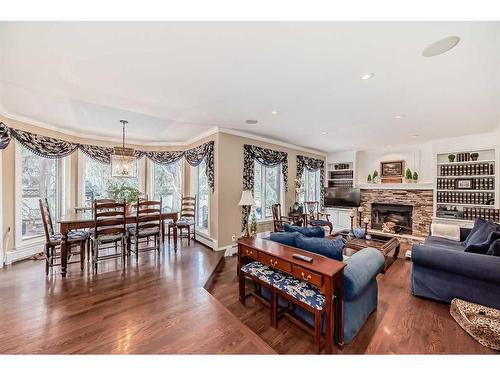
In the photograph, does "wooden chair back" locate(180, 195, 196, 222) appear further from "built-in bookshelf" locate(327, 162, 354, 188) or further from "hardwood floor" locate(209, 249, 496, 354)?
"built-in bookshelf" locate(327, 162, 354, 188)

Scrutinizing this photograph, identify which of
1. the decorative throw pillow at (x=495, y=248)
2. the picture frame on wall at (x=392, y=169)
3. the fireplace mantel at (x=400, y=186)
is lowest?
the decorative throw pillow at (x=495, y=248)

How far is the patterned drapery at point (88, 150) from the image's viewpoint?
3.41 metres

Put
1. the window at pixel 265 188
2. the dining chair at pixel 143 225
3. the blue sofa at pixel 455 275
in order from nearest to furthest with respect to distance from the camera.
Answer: the blue sofa at pixel 455 275 < the dining chair at pixel 143 225 < the window at pixel 265 188

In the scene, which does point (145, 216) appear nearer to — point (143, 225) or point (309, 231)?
point (143, 225)

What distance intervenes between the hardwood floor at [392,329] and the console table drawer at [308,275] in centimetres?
61

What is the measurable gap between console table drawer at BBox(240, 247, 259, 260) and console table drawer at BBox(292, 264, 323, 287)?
1.72 ft

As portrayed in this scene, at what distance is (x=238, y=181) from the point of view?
14.4ft

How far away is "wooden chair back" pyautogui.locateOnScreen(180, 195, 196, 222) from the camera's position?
486cm

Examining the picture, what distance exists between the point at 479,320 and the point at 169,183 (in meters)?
5.93

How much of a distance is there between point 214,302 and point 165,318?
50 centimetres

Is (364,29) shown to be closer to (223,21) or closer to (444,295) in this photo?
(223,21)

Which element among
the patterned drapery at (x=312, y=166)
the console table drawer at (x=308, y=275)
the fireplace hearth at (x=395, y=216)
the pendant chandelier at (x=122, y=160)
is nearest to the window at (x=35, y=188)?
the pendant chandelier at (x=122, y=160)

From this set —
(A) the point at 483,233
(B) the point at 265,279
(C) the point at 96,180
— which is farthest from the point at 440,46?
(C) the point at 96,180

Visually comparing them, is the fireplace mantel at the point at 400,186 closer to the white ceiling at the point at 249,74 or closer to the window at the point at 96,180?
the white ceiling at the point at 249,74
